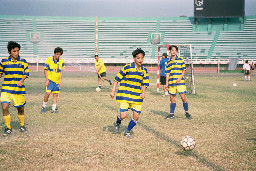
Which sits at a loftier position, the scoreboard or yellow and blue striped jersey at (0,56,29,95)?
the scoreboard

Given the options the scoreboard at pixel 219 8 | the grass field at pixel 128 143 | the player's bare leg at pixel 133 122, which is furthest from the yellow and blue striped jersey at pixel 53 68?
the scoreboard at pixel 219 8

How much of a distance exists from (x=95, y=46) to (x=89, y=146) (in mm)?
47593

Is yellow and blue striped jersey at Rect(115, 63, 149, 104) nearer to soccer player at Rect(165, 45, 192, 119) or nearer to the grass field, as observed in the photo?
the grass field

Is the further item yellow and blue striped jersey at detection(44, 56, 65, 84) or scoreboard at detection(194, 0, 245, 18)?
scoreboard at detection(194, 0, 245, 18)

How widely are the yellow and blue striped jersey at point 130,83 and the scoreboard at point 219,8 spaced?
45684mm

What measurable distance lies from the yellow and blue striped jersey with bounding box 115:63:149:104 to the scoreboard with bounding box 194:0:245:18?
45.7 metres

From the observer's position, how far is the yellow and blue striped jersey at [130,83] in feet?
20.1

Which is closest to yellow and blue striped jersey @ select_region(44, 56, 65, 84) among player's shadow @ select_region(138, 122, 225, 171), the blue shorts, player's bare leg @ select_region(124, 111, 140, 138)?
the blue shorts

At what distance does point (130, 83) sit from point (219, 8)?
4713 centimetres

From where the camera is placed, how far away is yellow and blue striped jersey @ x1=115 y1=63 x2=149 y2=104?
6.12 metres

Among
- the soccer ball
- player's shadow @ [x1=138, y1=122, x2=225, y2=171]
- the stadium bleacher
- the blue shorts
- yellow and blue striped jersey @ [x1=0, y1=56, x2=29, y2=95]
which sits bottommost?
player's shadow @ [x1=138, y1=122, x2=225, y2=171]

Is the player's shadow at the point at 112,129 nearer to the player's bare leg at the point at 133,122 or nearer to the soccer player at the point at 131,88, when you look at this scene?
the player's bare leg at the point at 133,122

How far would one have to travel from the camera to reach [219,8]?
1913 inches

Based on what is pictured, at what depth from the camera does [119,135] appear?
6.43 metres
